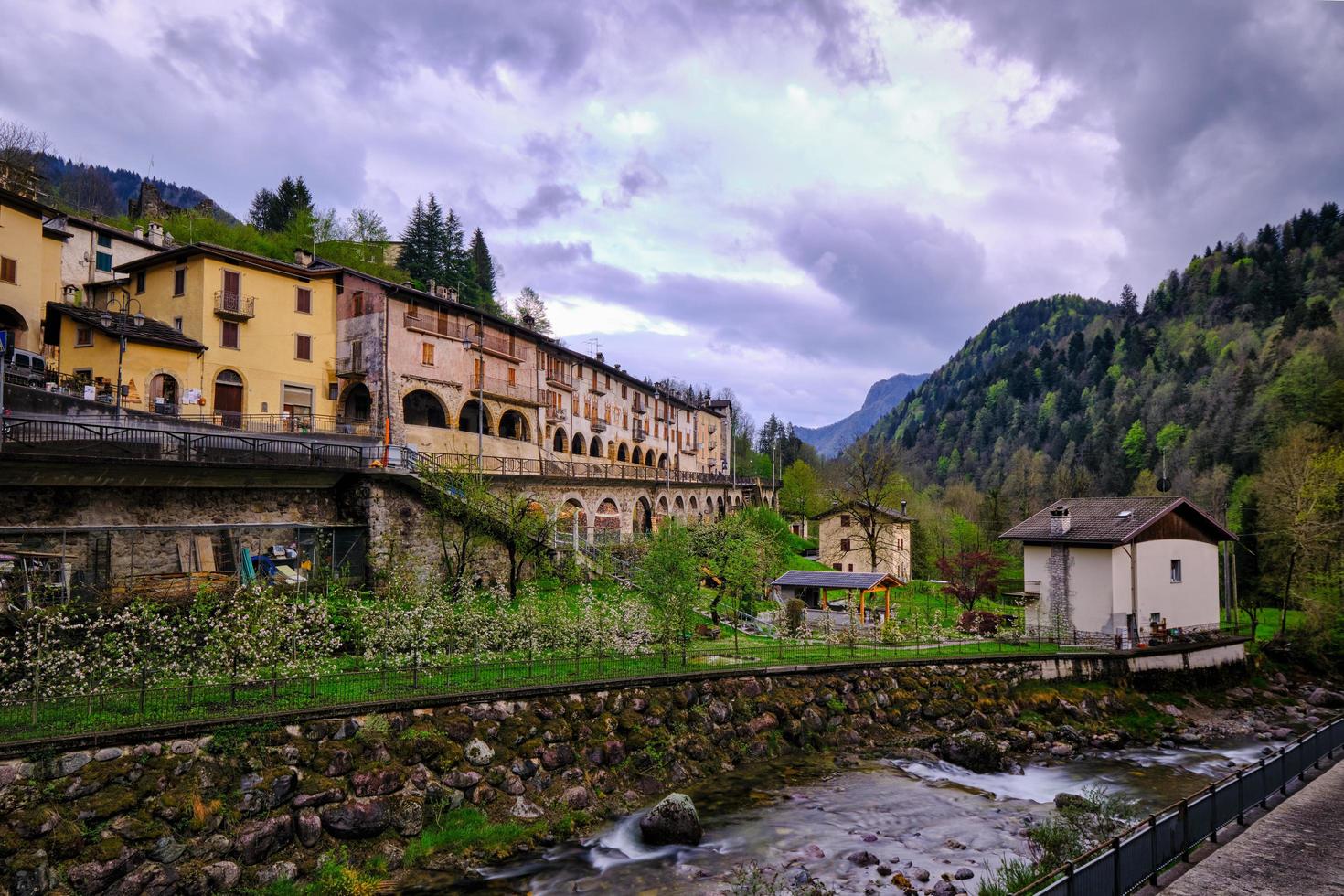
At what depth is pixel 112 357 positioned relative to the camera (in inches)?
1547

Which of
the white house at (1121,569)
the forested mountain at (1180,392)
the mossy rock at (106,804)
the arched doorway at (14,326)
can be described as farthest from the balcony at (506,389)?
the forested mountain at (1180,392)

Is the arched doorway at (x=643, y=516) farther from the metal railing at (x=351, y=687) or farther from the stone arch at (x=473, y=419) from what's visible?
the metal railing at (x=351, y=687)

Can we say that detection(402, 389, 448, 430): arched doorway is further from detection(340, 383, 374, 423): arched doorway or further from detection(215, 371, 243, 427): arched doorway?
detection(215, 371, 243, 427): arched doorway

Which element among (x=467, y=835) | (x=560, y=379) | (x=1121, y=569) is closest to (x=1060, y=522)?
(x=1121, y=569)

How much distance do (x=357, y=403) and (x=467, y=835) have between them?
37.2 metres

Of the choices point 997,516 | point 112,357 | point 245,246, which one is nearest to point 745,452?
point 997,516

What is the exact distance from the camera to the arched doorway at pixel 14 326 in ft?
129

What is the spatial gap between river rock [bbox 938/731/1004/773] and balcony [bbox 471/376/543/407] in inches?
1409

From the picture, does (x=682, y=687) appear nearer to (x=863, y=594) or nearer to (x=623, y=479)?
(x=863, y=594)

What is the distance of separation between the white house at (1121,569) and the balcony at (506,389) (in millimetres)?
34564

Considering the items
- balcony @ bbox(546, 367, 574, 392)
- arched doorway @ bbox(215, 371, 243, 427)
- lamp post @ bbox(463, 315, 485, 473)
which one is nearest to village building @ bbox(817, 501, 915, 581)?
balcony @ bbox(546, 367, 574, 392)

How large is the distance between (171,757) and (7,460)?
14070mm

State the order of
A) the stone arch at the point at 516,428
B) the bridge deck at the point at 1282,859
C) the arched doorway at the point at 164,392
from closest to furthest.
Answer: the bridge deck at the point at 1282,859 → the arched doorway at the point at 164,392 → the stone arch at the point at 516,428

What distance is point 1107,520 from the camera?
38219mm
